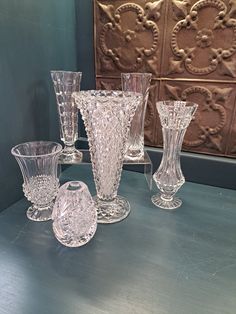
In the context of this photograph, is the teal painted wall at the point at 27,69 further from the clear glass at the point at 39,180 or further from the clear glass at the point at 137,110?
the clear glass at the point at 137,110

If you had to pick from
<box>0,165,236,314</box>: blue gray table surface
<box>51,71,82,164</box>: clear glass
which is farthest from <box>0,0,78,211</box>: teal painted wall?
<box>0,165,236,314</box>: blue gray table surface

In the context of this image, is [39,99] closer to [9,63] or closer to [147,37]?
[9,63]

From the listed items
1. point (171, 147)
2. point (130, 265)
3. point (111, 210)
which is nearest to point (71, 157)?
point (111, 210)

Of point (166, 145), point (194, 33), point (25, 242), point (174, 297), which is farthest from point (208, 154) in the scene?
point (25, 242)

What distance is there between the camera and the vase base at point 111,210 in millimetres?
782

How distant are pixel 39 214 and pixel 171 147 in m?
0.47

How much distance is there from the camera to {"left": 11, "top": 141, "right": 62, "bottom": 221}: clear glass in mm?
761

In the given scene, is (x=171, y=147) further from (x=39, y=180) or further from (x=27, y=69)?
(x=27, y=69)

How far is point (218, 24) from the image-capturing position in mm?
852

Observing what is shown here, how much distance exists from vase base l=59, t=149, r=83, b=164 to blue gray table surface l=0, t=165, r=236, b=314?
213 mm

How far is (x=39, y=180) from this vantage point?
79cm

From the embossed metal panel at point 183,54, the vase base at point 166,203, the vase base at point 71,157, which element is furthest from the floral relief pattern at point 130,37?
the vase base at point 166,203

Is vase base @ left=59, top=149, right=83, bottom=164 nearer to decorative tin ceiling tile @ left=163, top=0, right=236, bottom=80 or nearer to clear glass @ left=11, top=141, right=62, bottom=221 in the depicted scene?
clear glass @ left=11, top=141, right=62, bottom=221

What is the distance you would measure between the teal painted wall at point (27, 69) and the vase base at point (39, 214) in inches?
3.6
